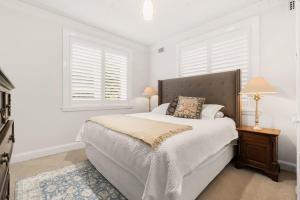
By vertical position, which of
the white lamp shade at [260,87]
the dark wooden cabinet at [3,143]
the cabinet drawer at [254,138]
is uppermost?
the white lamp shade at [260,87]

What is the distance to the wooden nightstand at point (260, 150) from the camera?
194 cm

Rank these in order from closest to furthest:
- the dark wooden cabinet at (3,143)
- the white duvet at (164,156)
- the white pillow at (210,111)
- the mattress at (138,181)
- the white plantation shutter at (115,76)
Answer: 1. the dark wooden cabinet at (3,143)
2. the white duvet at (164,156)
3. the mattress at (138,181)
4. the white pillow at (210,111)
5. the white plantation shutter at (115,76)

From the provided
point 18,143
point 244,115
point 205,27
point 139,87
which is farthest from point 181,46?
point 18,143

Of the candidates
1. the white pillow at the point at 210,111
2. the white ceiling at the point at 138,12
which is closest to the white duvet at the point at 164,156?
the white pillow at the point at 210,111

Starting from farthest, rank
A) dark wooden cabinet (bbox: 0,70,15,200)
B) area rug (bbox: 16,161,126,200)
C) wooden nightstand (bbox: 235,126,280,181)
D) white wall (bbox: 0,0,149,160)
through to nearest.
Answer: white wall (bbox: 0,0,149,160), wooden nightstand (bbox: 235,126,280,181), area rug (bbox: 16,161,126,200), dark wooden cabinet (bbox: 0,70,15,200)

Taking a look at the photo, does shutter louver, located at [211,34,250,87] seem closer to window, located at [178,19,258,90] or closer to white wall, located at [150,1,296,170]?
window, located at [178,19,258,90]

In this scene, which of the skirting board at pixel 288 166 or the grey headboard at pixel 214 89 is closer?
the skirting board at pixel 288 166

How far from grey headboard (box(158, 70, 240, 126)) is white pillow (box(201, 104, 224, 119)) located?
0.58 feet

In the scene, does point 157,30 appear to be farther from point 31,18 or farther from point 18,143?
point 18,143

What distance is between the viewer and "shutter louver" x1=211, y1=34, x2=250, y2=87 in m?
2.64

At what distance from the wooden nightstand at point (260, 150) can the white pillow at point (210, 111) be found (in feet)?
1.41

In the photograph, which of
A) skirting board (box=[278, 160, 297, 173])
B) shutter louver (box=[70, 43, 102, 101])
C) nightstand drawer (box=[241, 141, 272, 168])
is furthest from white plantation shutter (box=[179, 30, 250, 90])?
shutter louver (box=[70, 43, 102, 101])

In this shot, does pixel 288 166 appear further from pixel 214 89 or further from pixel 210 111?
pixel 214 89

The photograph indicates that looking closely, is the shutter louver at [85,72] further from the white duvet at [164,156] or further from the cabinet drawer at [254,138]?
the cabinet drawer at [254,138]
